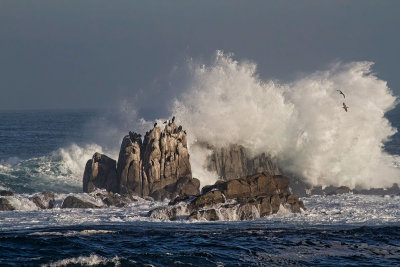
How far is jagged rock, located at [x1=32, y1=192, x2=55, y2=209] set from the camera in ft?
175

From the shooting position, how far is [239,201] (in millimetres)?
48469

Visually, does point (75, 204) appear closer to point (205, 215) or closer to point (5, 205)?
point (5, 205)

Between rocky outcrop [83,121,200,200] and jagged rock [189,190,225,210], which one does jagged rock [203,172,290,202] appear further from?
rocky outcrop [83,121,200,200]

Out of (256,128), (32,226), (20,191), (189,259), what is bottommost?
(189,259)

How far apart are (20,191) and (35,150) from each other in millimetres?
36962

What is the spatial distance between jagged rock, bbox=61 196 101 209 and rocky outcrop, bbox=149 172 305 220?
7.29m

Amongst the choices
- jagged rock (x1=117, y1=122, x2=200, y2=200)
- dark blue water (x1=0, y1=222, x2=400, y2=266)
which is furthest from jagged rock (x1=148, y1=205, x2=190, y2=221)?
jagged rock (x1=117, y1=122, x2=200, y2=200)

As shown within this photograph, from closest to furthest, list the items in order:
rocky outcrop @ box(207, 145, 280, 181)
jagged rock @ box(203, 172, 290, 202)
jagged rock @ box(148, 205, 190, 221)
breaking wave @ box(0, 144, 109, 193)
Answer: jagged rock @ box(148, 205, 190, 221), jagged rock @ box(203, 172, 290, 202), breaking wave @ box(0, 144, 109, 193), rocky outcrop @ box(207, 145, 280, 181)

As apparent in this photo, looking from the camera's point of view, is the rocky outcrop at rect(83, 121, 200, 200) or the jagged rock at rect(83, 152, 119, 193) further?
the jagged rock at rect(83, 152, 119, 193)

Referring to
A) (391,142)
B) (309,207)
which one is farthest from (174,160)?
(391,142)

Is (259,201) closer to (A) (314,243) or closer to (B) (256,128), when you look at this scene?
(A) (314,243)

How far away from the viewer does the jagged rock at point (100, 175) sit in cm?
6050

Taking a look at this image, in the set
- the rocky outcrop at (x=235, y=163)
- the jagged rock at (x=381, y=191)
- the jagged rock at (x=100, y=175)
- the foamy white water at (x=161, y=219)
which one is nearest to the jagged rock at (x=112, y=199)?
the foamy white water at (x=161, y=219)

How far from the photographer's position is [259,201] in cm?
4853
